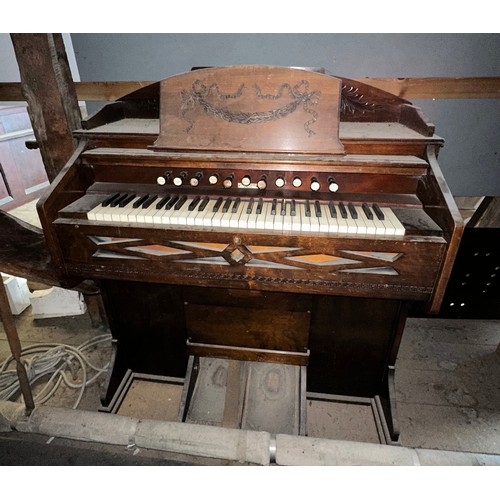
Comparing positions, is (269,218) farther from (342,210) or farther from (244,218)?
(342,210)

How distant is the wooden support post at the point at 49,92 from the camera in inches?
84.4

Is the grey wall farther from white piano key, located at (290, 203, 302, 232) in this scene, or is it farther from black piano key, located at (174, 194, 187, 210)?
white piano key, located at (290, 203, 302, 232)

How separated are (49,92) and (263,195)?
5.44 ft

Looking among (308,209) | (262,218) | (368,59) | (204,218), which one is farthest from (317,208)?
(368,59)

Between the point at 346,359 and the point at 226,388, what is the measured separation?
816 mm

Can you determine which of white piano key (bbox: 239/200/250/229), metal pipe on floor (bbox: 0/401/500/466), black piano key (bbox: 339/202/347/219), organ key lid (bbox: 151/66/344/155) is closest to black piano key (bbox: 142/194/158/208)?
organ key lid (bbox: 151/66/344/155)

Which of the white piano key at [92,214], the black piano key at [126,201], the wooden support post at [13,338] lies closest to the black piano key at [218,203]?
the black piano key at [126,201]

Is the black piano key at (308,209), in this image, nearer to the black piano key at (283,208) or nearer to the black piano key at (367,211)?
the black piano key at (283,208)

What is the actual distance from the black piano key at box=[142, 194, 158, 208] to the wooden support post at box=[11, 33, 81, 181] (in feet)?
3.60

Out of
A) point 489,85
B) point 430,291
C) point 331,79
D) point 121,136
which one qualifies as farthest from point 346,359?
point 489,85

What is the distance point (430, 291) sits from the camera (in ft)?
4.83

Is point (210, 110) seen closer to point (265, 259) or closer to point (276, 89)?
point (276, 89)

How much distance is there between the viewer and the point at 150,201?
5.51 feet

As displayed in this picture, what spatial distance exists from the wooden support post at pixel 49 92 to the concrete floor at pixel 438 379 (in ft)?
4.85
